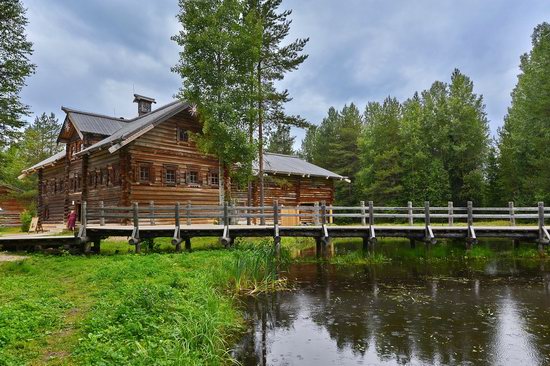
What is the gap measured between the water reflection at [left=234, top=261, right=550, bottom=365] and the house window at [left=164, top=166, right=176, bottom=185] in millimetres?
13674

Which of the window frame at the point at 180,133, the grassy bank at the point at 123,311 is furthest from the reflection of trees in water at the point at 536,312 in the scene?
the window frame at the point at 180,133

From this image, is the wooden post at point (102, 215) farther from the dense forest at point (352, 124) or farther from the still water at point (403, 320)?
the still water at point (403, 320)

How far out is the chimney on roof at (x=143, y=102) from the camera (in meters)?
33.6

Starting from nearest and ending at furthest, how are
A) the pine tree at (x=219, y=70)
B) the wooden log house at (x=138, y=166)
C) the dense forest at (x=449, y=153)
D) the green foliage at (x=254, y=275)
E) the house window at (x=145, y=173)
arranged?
the green foliage at (x=254, y=275), the pine tree at (x=219, y=70), the wooden log house at (x=138, y=166), the house window at (x=145, y=173), the dense forest at (x=449, y=153)

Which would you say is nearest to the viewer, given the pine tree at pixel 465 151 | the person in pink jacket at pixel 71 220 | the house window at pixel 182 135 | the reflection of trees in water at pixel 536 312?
the reflection of trees in water at pixel 536 312

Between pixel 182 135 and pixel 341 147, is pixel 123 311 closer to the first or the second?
Answer: pixel 182 135

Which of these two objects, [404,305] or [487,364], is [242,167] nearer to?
[404,305]

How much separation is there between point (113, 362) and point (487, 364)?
20.2 ft

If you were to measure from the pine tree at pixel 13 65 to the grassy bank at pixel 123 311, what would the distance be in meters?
9.50

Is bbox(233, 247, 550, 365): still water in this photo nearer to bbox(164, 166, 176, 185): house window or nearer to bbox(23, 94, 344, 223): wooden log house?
bbox(23, 94, 344, 223): wooden log house

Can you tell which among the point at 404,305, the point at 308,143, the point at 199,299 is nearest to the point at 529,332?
the point at 404,305

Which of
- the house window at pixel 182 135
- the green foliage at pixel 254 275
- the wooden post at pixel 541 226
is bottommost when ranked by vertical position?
the green foliage at pixel 254 275

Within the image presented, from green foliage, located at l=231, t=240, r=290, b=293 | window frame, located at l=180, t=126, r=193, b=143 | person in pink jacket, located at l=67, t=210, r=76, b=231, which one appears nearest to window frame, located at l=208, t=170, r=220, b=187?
window frame, located at l=180, t=126, r=193, b=143

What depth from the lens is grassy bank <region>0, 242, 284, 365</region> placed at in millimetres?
5828
